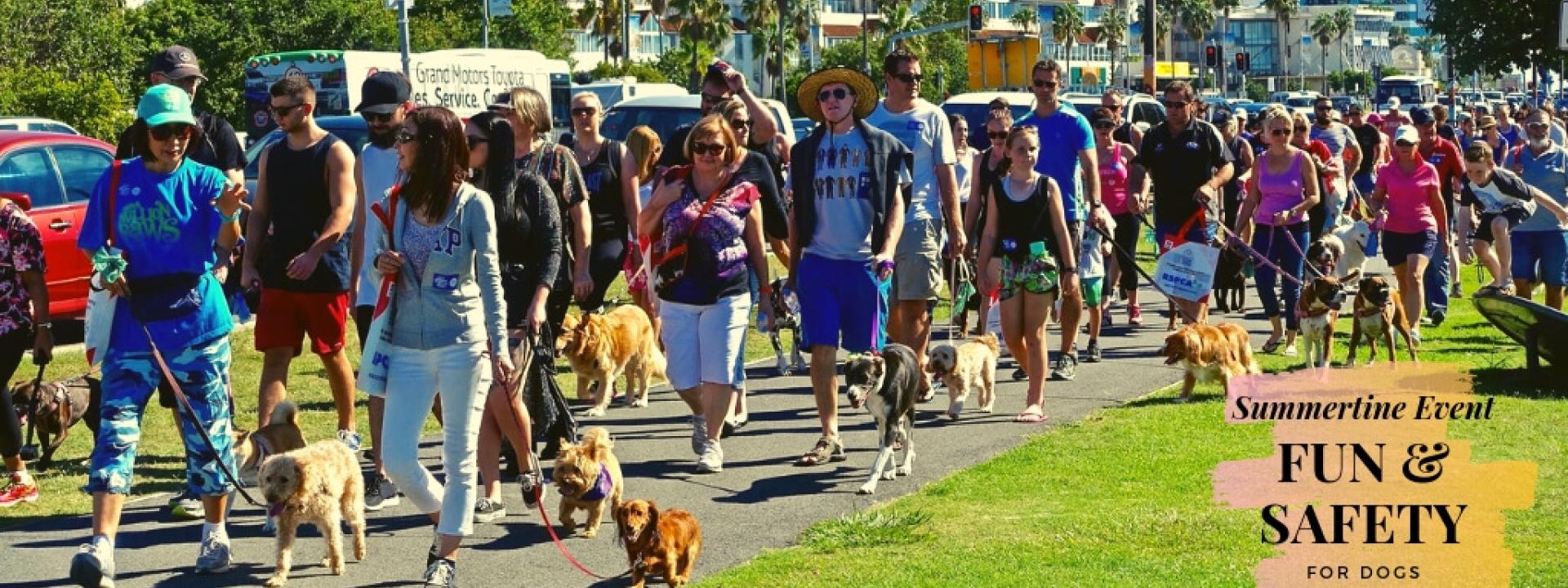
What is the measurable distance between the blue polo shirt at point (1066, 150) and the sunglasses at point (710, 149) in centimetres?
391

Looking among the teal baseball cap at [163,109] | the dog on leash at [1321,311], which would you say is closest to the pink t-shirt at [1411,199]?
the dog on leash at [1321,311]

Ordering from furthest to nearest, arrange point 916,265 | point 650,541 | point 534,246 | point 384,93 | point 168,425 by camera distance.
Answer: point 168,425 → point 916,265 → point 384,93 → point 534,246 → point 650,541

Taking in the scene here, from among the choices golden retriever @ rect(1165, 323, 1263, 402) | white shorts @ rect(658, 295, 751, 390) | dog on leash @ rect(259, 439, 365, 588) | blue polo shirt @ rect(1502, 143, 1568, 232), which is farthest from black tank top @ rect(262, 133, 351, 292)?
blue polo shirt @ rect(1502, 143, 1568, 232)

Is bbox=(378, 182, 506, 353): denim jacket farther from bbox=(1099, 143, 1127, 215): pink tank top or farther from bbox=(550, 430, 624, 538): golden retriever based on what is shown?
bbox=(1099, 143, 1127, 215): pink tank top

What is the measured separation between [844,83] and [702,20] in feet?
296

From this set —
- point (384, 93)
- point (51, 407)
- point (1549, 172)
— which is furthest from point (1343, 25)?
point (384, 93)

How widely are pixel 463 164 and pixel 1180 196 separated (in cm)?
845

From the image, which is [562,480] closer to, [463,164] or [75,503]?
[463,164]

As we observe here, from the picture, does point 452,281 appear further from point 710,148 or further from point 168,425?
point 168,425

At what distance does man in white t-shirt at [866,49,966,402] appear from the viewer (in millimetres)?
10258

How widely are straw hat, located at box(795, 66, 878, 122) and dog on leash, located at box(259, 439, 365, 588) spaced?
10.2 ft

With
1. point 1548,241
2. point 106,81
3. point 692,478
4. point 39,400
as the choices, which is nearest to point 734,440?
point 692,478

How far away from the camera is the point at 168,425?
436 inches

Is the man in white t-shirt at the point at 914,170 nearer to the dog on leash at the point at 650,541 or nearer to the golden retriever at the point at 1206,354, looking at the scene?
the golden retriever at the point at 1206,354
